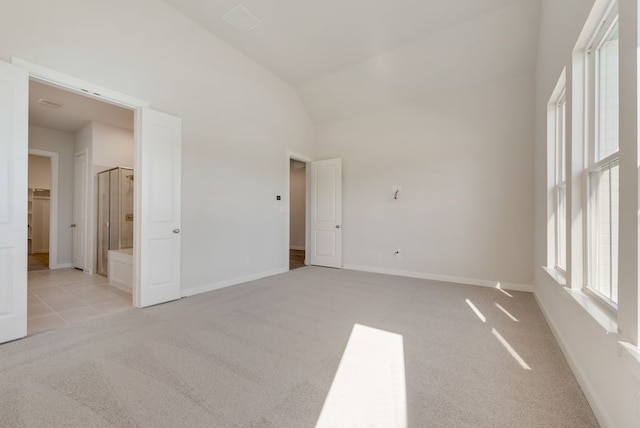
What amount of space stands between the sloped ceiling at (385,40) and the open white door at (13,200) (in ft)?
6.72

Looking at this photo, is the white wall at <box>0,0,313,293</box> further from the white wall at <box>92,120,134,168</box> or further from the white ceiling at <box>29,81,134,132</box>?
the white wall at <box>92,120,134,168</box>

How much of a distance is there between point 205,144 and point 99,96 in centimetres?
128

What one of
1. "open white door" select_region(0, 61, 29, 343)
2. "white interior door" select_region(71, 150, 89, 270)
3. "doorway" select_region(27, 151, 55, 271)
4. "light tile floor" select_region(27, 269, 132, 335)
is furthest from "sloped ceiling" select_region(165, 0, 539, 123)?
"doorway" select_region(27, 151, 55, 271)

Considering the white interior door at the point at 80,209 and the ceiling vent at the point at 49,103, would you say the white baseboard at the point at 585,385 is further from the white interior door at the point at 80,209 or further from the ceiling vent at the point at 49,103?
the white interior door at the point at 80,209

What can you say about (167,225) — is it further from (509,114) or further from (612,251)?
(509,114)

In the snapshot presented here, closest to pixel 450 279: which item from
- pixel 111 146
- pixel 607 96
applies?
pixel 607 96

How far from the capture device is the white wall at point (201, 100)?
8.57 ft

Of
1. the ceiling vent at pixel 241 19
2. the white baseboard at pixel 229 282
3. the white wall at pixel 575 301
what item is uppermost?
the ceiling vent at pixel 241 19

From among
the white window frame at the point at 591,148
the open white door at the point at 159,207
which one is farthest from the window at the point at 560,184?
the open white door at the point at 159,207

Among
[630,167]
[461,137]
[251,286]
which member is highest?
[461,137]

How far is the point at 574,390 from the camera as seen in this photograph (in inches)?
67.2

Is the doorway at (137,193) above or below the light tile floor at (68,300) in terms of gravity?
above

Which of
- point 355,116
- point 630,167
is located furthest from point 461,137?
point 630,167

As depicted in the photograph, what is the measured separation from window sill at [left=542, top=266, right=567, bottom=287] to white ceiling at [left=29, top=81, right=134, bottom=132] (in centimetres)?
588
